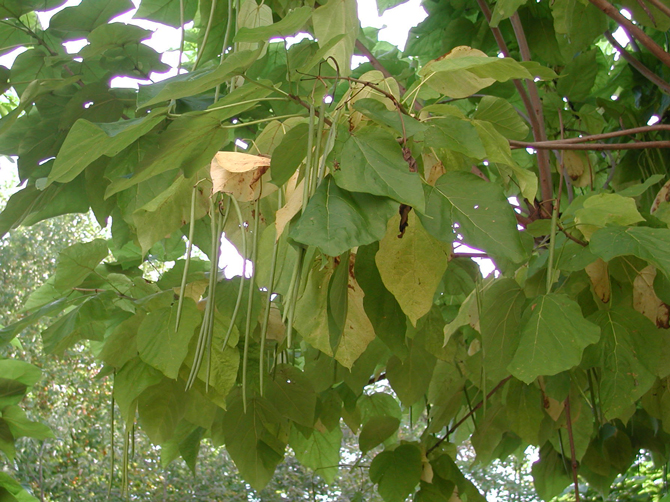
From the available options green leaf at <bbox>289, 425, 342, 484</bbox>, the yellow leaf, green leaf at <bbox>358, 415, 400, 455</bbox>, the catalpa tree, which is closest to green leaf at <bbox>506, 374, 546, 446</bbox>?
the catalpa tree

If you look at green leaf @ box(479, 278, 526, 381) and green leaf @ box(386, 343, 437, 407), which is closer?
green leaf @ box(479, 278, 526, 381)

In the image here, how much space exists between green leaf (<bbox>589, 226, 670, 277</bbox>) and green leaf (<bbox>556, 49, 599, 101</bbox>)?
43 centimetres

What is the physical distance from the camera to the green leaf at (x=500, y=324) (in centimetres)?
59

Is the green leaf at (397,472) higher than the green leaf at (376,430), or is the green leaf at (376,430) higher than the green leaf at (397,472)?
the green leaf at (376,430)

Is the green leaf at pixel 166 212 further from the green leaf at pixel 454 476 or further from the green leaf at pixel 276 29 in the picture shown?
the green leaf at pixel 454 476

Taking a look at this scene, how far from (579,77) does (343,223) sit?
27.7 inches

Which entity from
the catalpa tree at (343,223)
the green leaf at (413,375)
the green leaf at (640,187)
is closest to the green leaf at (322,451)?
the catalpa tree at (343,223)

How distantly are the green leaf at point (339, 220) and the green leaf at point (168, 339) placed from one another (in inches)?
9.2

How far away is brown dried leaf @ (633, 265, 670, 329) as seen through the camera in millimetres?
622

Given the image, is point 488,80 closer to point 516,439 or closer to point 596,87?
point 596,87

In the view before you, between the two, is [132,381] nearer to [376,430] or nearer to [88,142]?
[88,142]

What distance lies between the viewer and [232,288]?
2.06 ft

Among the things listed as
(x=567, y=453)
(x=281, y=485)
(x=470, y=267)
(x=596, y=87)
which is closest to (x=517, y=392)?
(x=470, y=267)

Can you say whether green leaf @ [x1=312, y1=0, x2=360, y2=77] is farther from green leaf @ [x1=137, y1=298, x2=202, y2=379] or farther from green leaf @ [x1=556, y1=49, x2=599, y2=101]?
green leaf @ [x1=556, y1=49, x2=599, y2=101]
